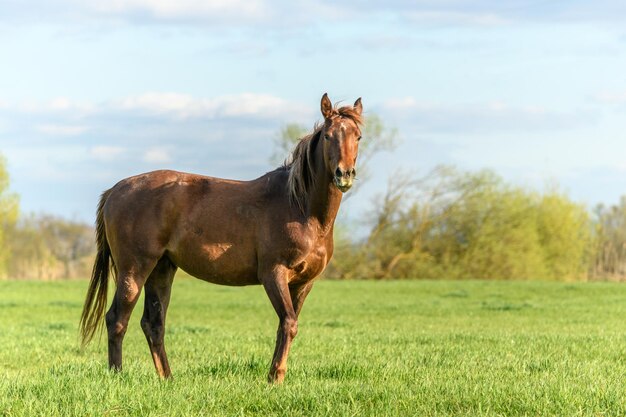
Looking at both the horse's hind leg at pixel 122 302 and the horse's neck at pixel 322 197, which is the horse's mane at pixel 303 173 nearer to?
the horse's neck at pixel 322 197

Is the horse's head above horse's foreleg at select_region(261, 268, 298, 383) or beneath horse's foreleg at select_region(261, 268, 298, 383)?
above

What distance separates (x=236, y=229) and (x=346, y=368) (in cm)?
173

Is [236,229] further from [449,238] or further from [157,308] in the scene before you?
[449,238]

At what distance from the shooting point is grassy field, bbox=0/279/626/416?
6320 mm

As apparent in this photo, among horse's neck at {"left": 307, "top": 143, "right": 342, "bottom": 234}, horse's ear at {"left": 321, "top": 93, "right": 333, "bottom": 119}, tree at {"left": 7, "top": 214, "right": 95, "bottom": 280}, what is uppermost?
horse's ear at {"left": 321, "top": 93, "right": 333, "bottom": 119}

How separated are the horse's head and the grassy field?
5.99 feet

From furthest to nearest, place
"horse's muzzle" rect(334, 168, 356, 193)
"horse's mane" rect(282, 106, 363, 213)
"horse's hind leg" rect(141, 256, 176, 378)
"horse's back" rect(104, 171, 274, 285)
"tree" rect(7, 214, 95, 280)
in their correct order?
"tree" rect(7, 214, 95, 280), "horse's hind leg" rect(141, 256, 176, 378), "horse's back" rect(104, 171, 274, 285), "horse's mane" rect(282, 106, 363, 213), "horse's muzzle" rect(334, 168, 356, 193)

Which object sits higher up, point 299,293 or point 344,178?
point 344,178

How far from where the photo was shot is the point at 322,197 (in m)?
7.87

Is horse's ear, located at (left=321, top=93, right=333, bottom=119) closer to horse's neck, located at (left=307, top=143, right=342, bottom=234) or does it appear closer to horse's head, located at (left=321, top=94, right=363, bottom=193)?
horse's head, located at (left=321, top=94, right=363, bottom=193)

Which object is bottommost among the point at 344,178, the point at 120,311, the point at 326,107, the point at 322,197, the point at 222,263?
the point at 120,311

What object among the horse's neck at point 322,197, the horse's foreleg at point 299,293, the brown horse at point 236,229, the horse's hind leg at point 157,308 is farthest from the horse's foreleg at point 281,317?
the horse's hind leg at point 157,308

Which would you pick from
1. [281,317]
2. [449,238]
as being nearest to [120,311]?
[281,317]

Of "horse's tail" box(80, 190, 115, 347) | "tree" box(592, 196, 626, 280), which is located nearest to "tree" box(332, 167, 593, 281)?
"tree" box(592, 196, 626, 280)
